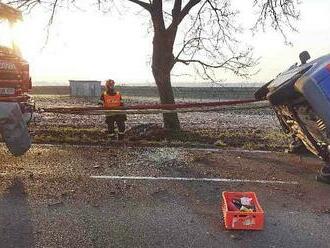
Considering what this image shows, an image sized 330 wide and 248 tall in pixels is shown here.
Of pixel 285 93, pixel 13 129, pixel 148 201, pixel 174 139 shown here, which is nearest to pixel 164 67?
pixel 174 139

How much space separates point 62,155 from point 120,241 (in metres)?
4.46

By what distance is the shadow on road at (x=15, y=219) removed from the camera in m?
4.72

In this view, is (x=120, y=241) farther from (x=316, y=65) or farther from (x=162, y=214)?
(x=316, y=65)

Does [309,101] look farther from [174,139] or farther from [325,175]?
[174,139]

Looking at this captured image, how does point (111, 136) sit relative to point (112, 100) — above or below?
below

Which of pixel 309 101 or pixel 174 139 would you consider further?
pixel 174 139

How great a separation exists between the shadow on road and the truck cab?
227 cm

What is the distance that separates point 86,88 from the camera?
47.7 metres

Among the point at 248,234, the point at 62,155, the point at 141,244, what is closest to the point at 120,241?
the point at 141,244

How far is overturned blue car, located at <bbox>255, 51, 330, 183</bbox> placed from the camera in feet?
19.7

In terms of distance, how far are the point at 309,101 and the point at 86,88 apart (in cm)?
4280

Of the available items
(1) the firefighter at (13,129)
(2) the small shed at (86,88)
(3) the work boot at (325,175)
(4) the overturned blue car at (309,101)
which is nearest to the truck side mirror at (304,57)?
(4) the overturned blue car at (309,101)

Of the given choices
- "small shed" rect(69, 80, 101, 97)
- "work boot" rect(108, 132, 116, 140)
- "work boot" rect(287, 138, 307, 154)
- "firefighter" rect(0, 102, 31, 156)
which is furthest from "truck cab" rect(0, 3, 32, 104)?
"small shed" rect(69, 80, 101, 97)

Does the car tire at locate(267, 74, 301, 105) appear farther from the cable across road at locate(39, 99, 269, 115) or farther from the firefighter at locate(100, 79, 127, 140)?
the firefighter at locate(100, 79, 127, 140)
